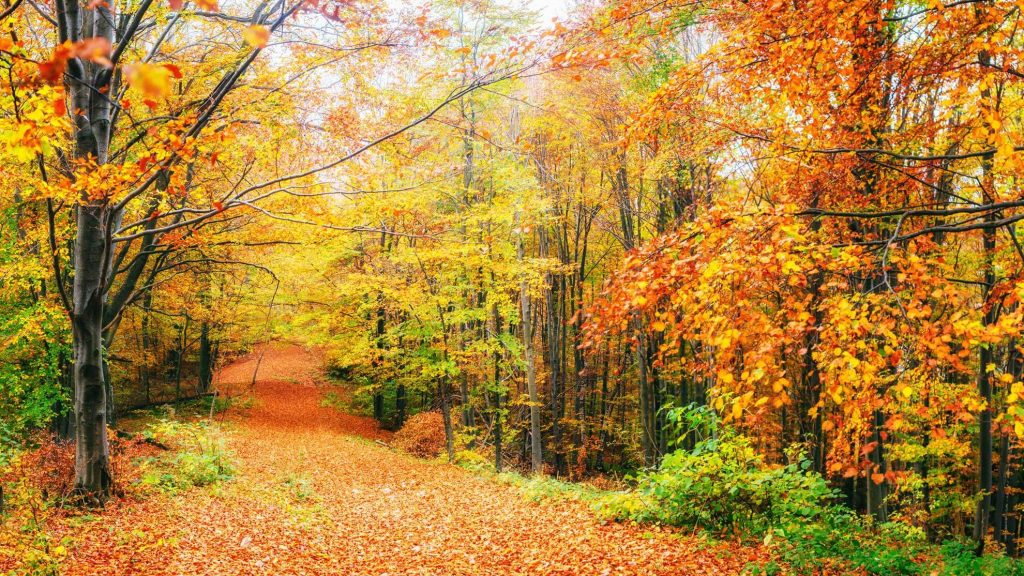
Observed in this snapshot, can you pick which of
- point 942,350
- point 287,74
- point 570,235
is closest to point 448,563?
point 942,350

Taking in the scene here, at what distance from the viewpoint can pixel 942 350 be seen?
105 inches

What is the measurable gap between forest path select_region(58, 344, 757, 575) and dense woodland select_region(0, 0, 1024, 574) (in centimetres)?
89

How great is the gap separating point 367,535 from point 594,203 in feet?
35.3

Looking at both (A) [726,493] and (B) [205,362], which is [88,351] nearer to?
(A) [726,493]

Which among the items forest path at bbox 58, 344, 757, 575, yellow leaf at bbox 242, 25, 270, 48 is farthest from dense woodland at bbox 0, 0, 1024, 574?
forest path at bbox 58, 344, 757, 575

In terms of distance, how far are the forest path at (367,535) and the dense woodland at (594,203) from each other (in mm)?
887

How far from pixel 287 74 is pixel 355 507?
21.7 feet

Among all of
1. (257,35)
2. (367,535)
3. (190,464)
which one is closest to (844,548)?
(367,535)

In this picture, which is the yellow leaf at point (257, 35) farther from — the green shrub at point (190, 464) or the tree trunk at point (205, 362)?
the tree trunk at point (205, 362)

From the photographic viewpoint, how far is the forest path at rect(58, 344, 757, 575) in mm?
5293

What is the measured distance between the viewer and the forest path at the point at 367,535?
5.29m

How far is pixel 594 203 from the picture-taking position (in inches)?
610

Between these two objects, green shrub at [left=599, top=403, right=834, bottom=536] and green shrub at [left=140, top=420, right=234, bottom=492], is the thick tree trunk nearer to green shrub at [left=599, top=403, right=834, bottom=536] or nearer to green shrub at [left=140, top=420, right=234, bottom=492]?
green shrub at [left=140, top=420, right=234, bottom=492]

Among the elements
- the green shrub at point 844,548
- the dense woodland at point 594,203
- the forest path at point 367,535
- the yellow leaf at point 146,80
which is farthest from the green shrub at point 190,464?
the yellow leaf at point 146,80
